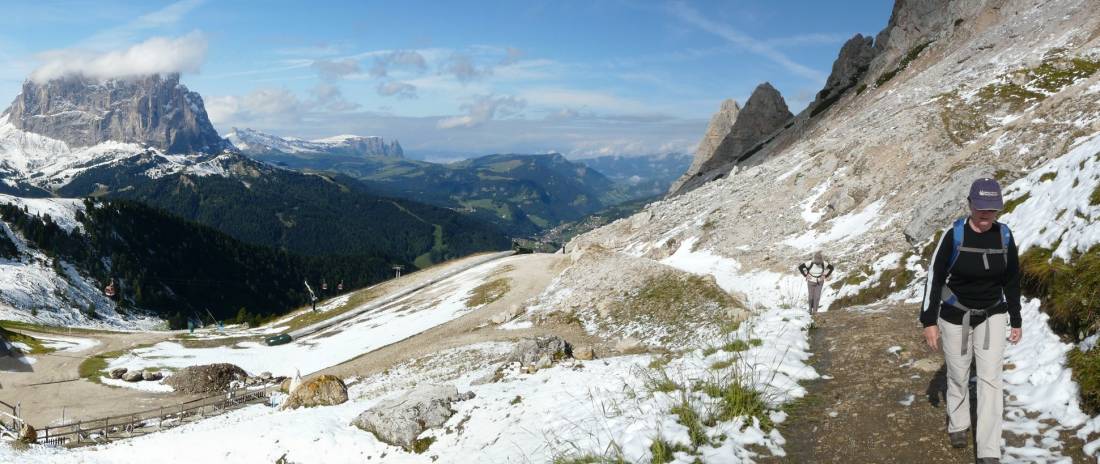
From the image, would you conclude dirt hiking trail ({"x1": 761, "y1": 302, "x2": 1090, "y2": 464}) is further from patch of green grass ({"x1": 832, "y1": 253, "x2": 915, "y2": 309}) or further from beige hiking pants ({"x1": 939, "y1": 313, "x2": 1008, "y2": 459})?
patch of green grass ({"x1": 832, "y1": 253, "x2": 915, "y2": 309})

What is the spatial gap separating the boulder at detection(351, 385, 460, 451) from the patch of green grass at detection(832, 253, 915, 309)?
60.9 ft

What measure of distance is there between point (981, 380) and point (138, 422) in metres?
43.1

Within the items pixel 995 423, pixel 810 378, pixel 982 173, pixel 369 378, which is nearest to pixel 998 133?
pixel 982 173

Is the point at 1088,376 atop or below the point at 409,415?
atop

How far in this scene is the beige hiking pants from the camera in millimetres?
7883

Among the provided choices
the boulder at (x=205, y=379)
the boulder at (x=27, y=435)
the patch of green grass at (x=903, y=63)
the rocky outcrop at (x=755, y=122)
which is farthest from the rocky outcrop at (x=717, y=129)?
the boulder at (x=27, y=435)

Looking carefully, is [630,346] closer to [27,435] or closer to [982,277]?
[982,277]

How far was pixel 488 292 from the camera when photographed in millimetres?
59312

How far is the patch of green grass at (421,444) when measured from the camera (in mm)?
15411

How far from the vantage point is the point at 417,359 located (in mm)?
37062

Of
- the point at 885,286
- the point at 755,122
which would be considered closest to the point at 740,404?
the point at 885,286

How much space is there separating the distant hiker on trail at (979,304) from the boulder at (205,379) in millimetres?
50310

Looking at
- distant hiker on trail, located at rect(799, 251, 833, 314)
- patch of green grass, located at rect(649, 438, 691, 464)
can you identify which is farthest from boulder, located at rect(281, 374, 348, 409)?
distant hiker on trail, located at rect(799, 251, 833, 314)

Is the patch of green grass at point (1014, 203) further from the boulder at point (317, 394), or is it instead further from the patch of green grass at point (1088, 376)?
the boulder at point (317, 394)
